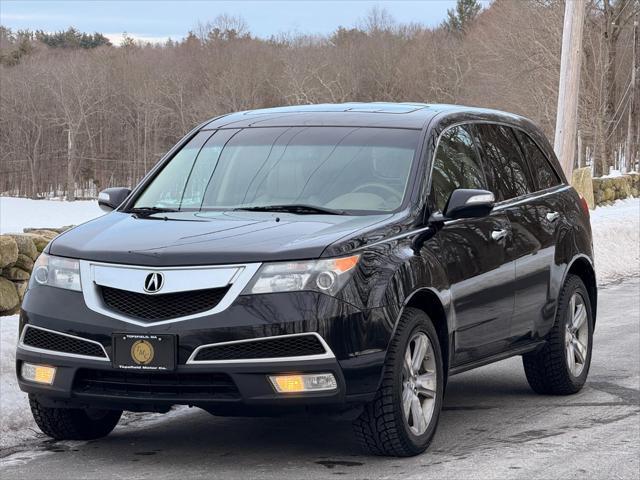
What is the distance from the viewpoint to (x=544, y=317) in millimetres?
7906

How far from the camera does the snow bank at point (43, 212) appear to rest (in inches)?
2045

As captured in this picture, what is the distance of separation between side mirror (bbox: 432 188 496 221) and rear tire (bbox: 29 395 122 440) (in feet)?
6.53

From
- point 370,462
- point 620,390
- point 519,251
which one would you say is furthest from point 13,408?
point 620,390

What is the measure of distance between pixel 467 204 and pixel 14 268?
4.94 metres

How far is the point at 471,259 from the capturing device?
6.95 meters

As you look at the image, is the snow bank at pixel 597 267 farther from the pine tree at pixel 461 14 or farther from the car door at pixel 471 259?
the pine tree at pixel 461 14

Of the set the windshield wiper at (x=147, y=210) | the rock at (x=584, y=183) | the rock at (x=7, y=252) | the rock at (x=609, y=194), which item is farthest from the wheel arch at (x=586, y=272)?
the rock at (x=609, y=194)

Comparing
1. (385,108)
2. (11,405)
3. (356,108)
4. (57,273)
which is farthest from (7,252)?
(57,273)

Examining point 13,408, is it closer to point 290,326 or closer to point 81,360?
point 81,360

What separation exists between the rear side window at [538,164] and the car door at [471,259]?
903 millimetres

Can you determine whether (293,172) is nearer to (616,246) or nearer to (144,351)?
(144,351)

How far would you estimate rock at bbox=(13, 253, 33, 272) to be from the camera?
10.6 metres

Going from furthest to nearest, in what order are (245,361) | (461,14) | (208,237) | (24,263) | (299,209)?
(461,14), (24,263), (299,209), (208,237), (245,361)

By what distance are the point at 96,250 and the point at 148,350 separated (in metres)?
0.59
